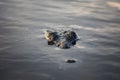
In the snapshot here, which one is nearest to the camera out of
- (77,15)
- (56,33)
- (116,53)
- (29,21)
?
(116,53)

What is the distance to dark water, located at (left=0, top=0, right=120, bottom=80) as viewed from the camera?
6.95 m

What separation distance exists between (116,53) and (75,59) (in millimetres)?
1312

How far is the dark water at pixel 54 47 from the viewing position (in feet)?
22.8

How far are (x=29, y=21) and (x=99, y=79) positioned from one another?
165 inches

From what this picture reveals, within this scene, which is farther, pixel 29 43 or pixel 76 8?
pixel 76 8

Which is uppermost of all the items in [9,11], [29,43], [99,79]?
[9,11]

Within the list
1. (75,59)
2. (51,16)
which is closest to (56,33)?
(75,59)

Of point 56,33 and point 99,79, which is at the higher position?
point 56,33

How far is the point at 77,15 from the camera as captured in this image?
35.8ft

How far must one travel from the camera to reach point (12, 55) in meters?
7.61

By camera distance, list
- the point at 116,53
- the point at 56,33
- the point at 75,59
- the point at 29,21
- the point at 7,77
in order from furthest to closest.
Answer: the point at 29,21, the point at 56,33, the point at 116,53, the point at 75,59, the point at 7,77

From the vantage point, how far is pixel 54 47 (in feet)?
26.6

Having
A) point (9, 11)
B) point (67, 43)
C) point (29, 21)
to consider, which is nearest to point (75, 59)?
point (67, 43)

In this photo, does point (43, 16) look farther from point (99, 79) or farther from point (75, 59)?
point (99, 79)
